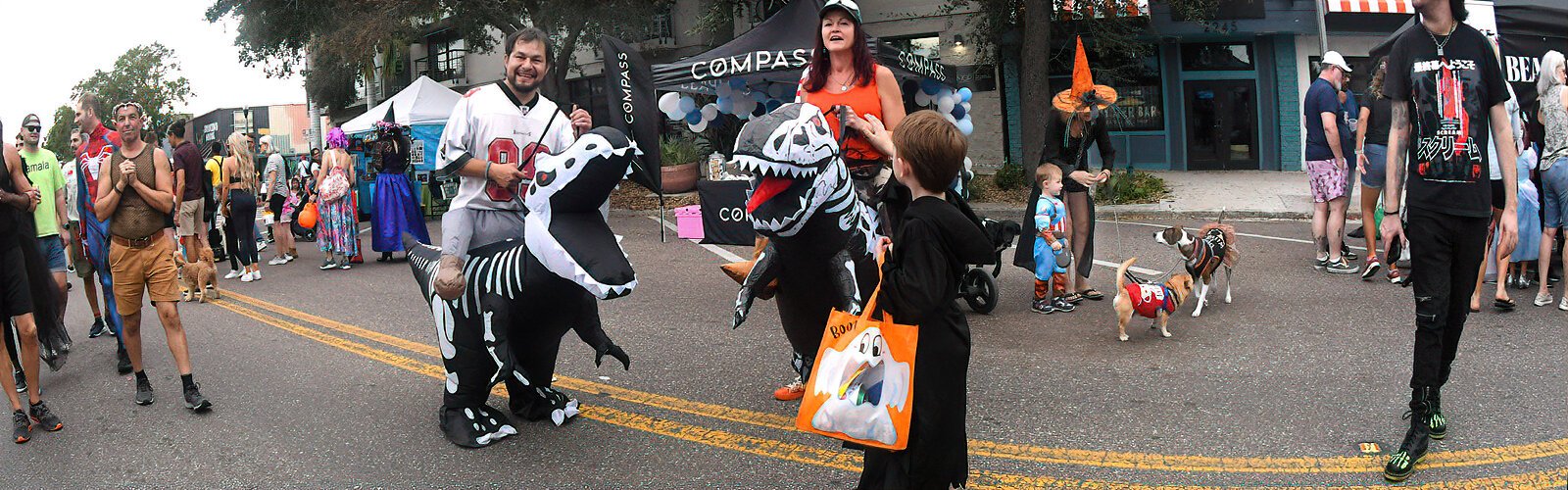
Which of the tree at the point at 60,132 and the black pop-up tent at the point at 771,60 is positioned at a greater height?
the tree at the point at 60,132

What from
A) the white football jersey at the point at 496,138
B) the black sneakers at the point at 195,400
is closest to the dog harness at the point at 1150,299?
the white football jersey at the point at 496,138

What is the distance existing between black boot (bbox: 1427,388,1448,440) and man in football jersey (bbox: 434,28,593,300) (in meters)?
3.66

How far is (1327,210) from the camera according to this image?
9.48 metres

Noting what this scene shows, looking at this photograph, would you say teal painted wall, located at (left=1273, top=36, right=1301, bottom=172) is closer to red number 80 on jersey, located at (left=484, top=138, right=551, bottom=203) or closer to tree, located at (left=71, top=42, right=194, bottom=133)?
red number 80 on jersey, located at (left=484, top=138, right=551, bottom=203)

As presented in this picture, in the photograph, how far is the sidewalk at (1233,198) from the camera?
14375 millimetres

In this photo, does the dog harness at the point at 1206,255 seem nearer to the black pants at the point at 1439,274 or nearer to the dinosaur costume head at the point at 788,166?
the black pants at the point at 1439,274

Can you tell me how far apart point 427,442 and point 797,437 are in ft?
5.60

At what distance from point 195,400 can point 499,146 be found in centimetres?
243

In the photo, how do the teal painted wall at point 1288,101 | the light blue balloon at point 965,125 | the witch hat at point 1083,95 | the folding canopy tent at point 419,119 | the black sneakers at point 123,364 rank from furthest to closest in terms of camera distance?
1. the folding canopy tent at point 419,119
2. the teal painted wall at point 1288,101
3. the light blue balloon at point 965,125
4. the witch hat at point 1083,95
5. the black sneakers at point 123,364

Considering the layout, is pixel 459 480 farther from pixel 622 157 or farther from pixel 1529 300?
pixel 1529 300

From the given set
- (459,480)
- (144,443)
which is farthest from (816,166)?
(144,443)

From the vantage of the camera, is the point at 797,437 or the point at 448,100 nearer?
the point at 797,437

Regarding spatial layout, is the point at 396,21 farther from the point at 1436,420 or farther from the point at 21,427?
the point at 1436,420

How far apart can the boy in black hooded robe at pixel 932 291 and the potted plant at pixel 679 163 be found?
13.5 metres
